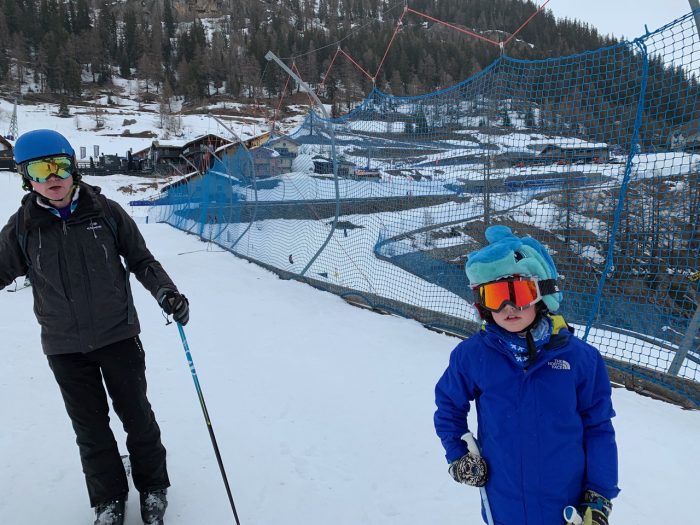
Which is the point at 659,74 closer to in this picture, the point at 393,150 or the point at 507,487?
the point at 393,150

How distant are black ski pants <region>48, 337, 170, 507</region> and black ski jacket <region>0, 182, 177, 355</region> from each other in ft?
0.28

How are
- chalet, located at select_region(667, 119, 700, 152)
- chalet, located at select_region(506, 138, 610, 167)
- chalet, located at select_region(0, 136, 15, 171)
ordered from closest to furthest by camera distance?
chalet, located at select_region(667, 119, 700, 152) → chalet, located at select_region(506, 138, 610, 167) → chalet, located at select_region(0, 136, 15, 171)

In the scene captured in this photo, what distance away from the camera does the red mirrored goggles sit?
146 cm

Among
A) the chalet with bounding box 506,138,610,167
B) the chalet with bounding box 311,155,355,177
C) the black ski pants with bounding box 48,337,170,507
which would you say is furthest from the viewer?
the chalet with bounding box 311,155,355,177

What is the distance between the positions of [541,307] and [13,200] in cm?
2543

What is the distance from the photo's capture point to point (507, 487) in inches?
59.1

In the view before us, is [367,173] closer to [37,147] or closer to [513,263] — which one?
[37,147]

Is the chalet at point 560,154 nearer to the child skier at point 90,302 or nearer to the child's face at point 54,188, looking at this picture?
the child skier at point 90,302

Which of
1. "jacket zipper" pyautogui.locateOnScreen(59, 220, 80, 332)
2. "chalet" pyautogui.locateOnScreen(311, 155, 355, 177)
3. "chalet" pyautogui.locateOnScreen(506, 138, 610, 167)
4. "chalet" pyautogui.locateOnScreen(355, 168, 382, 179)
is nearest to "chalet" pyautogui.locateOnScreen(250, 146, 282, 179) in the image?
"chalet" pyautogui.locateOnScreen(311, 155, 355, 177)

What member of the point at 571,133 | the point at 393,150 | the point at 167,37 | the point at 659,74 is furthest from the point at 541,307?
the point at 167,37

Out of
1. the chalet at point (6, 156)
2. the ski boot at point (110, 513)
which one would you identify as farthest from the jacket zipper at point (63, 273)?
the chalet at point (6, 156)

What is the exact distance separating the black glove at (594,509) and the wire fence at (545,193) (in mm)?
2341

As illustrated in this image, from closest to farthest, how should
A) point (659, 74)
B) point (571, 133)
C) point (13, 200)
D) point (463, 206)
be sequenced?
point (659, 74) → point (571, 133) → point (463, 206) → point (13, 200)

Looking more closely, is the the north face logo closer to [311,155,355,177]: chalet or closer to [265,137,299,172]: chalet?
[311,155,355,177]: chalet
